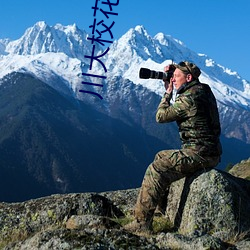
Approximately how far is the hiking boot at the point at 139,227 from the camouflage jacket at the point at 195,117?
1895mm

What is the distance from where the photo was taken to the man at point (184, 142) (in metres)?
10.8

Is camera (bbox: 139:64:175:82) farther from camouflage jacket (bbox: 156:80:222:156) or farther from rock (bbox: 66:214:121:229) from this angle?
rock (bbox: 66:214:121:229)

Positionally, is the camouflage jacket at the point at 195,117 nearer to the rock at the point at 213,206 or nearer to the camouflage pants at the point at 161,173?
Result: the camouflage pants at the point at 161,173

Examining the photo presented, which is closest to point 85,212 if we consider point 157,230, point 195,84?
point 157,230

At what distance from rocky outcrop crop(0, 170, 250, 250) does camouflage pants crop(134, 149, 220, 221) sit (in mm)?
349

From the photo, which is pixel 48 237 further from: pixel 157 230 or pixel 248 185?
pixel 248 185

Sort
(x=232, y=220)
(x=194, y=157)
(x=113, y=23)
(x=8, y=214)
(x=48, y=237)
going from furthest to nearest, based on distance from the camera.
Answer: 1. (x=113, y=23)
2. (x=8, y=214)
3. (x=194, y=157)
4. (x=232, y=220)
5. (x=48, y=237)

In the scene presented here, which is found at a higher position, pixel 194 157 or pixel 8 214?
pixel 194 157

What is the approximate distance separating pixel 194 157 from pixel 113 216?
307cm

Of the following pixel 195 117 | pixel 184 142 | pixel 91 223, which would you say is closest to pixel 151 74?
pixel 195 117

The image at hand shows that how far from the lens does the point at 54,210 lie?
11.8 m

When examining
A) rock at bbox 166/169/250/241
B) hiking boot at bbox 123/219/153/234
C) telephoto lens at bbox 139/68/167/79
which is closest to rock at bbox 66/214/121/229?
hiking boot at bbox 123/219/153/234

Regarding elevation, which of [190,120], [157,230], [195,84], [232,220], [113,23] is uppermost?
[113,23]

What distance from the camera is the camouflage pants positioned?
10742 mm
